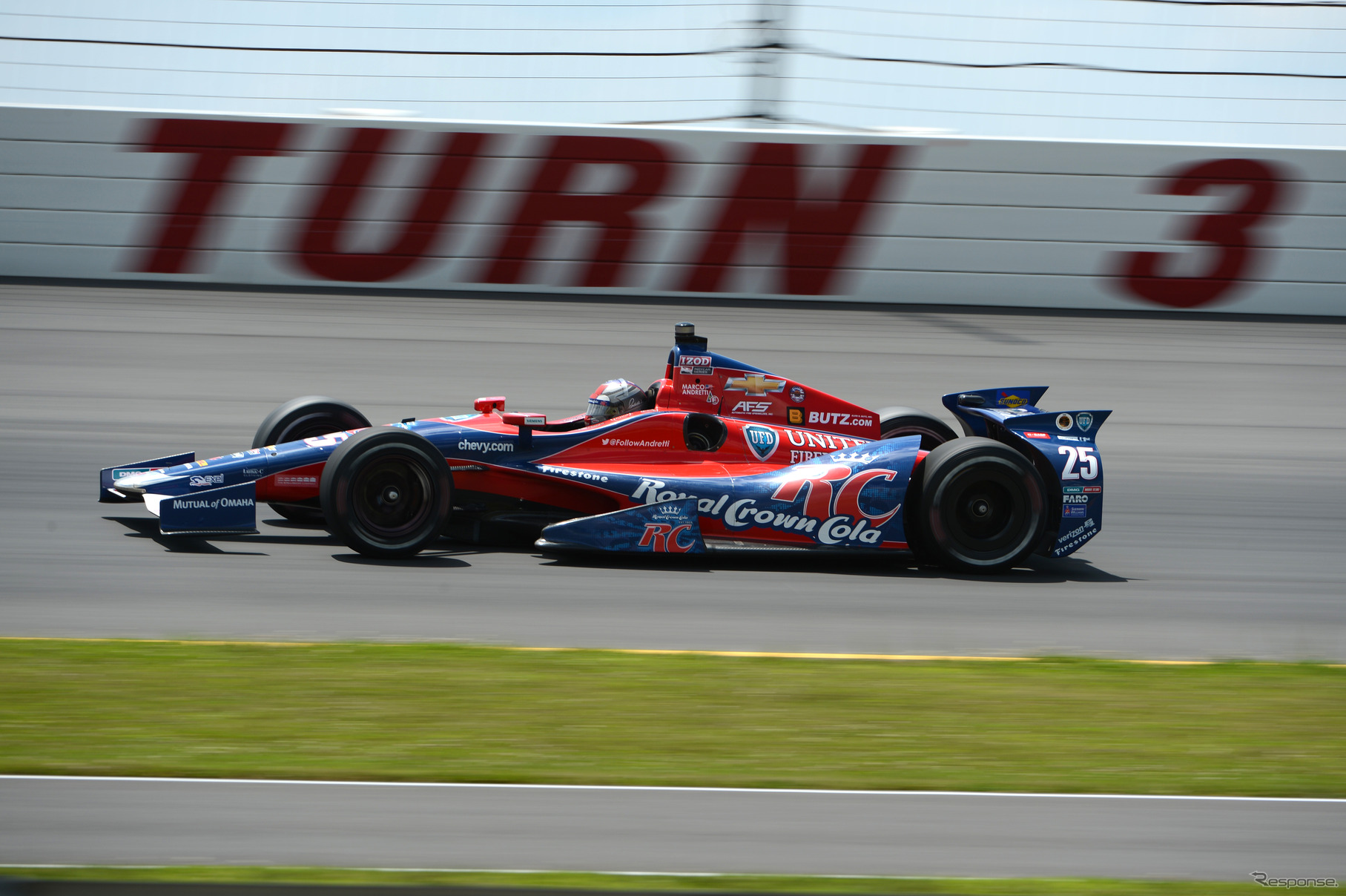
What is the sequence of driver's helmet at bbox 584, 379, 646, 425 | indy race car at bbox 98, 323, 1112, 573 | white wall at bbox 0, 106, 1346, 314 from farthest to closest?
white wall at bbox 0, 106, 1346, 314
driver's helmet at bbox 584, 379, 646, 425
indy race car at bbox 98, 323, 1112, 573

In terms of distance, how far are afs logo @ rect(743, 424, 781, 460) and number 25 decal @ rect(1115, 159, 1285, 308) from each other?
32.9ft

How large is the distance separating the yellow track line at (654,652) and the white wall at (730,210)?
10.6 m

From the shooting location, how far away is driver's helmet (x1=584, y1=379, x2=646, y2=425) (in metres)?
8.16

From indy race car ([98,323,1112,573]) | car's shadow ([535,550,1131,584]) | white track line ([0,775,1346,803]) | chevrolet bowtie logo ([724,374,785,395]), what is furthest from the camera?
chevrolet bowtie logo ([724,374,785,395])

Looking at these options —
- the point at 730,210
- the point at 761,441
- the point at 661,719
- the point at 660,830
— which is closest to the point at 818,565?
the point at 761,441

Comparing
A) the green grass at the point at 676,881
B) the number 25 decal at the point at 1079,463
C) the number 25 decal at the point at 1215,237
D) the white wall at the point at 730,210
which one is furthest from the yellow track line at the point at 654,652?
the number 25 decal at the point at 1215,237

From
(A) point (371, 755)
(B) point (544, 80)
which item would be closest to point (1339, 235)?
(B) point (544, 80)

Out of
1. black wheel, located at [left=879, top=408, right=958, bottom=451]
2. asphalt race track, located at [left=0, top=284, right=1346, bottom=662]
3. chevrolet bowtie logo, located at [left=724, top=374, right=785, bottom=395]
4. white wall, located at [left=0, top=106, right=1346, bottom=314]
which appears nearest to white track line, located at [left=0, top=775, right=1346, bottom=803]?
asphalt race track, located at [left=0, top=284, right=1346, bottom=662]

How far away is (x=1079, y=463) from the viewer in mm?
8070

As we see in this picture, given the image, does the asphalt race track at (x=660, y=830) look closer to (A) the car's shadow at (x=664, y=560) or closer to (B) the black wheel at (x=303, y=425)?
(A) the car's shadow at (x=664, y=560)

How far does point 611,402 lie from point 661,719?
3.19m

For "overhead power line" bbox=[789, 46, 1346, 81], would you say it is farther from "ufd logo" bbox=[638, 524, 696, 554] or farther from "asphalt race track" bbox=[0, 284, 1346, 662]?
"ufd logo" bbox=[638, 524, 696, 554]

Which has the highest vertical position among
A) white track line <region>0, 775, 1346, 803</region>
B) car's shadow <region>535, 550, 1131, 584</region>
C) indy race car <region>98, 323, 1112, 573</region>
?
indy race car <region>98, 323, 1112, 573</region>

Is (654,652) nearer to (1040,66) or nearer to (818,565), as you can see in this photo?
(818,565)
